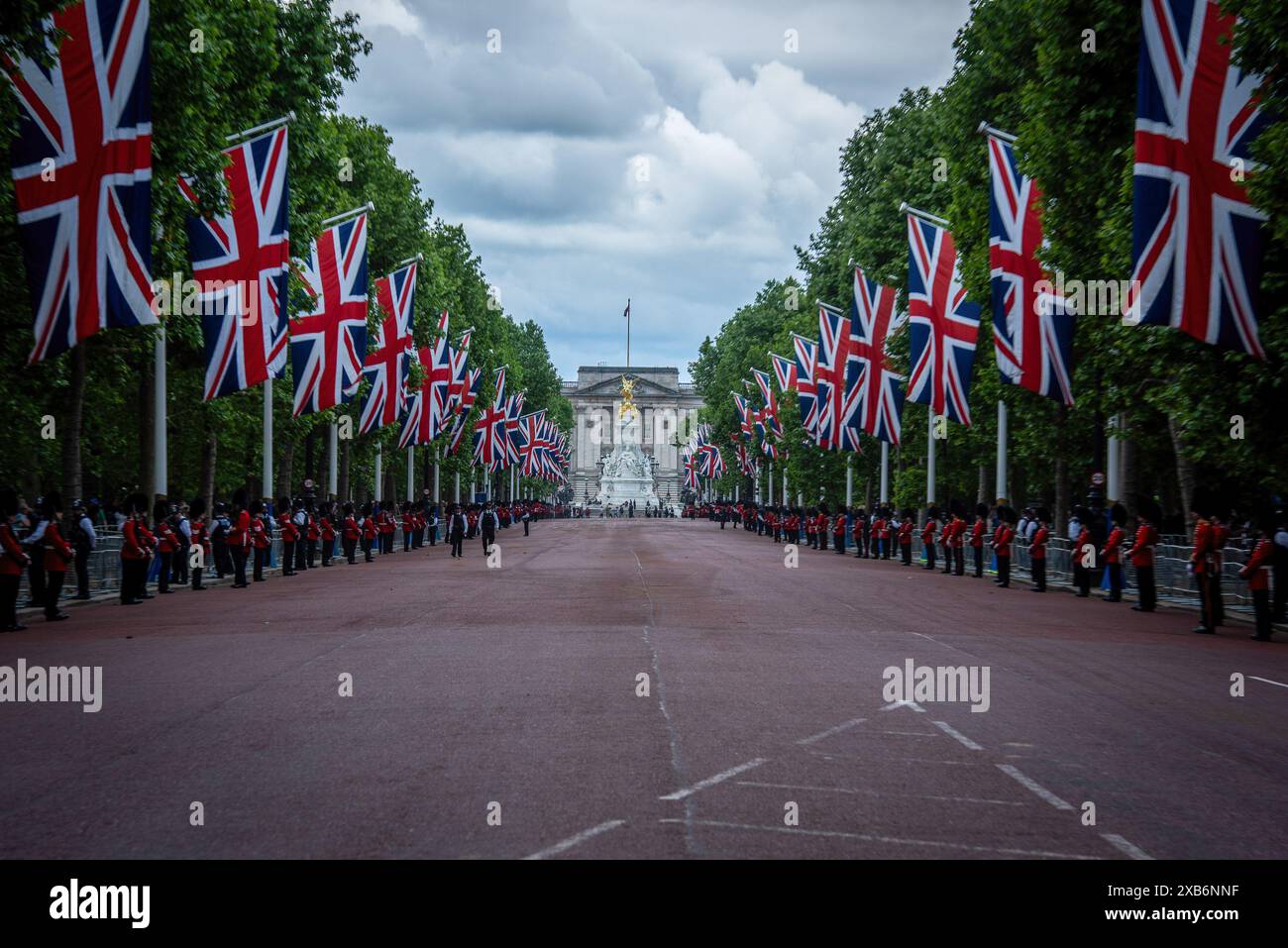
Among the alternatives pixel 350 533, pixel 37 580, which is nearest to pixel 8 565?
pixel 37 580

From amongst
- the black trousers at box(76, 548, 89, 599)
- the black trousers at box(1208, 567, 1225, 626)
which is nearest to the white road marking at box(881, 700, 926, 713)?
the black trousers at box(1208, 567, 1225, 626)

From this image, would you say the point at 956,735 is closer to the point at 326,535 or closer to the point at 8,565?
the point at 8,565

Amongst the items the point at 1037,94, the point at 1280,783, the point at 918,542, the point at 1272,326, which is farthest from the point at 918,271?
the point at 1280,783

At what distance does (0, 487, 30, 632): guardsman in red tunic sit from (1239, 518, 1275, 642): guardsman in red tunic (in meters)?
16.8

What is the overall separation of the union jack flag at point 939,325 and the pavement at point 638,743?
50.9ft

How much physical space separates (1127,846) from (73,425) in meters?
23.2

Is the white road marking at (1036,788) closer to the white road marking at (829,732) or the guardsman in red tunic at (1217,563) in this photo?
the white road marking at (829,732)

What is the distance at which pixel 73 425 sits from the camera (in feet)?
83.4

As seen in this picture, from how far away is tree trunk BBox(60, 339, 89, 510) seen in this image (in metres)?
24.7

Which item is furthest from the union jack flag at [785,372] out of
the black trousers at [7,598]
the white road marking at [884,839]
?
the white road marking at [884,839]

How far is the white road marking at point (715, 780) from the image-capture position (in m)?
7.67

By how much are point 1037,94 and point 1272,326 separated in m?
9.12

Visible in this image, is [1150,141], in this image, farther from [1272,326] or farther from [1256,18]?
[1272,326]
